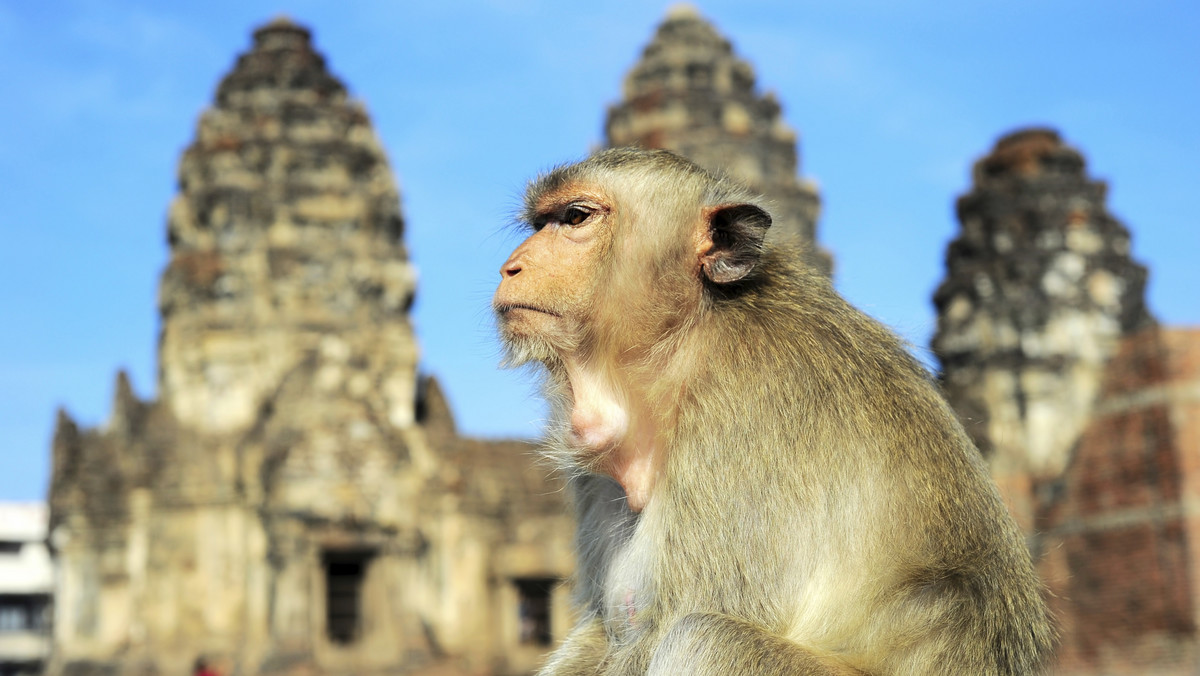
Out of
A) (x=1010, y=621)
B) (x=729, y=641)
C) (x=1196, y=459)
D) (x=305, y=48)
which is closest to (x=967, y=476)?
(x=1010, y=621)

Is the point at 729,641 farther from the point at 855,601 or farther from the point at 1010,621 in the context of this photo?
the point at 1010,621

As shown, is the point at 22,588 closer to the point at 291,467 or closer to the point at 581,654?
the point at 291,467

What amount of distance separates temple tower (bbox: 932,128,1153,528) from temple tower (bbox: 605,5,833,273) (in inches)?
168

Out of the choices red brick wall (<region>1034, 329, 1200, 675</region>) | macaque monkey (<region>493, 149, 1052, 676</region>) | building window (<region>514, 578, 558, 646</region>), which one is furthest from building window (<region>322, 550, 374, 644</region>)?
macaque monkey (<region>493, 149, 1052, 676</region>)

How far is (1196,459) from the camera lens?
13.8 m

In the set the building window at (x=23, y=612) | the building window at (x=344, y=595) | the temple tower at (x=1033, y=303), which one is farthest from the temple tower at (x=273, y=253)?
the building window at (x=23, y=612)

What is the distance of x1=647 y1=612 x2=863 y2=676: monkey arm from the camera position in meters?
2.62

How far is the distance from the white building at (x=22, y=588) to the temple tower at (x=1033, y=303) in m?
31.6

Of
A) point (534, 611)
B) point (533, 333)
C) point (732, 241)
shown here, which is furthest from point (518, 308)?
point (534, 611)

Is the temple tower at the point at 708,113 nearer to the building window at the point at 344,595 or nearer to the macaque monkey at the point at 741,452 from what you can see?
the building window at the point at 344,595

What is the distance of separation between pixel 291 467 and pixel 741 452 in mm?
16497

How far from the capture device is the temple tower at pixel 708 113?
892 inches

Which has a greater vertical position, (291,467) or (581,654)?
(291,467)

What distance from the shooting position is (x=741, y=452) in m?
2.85
